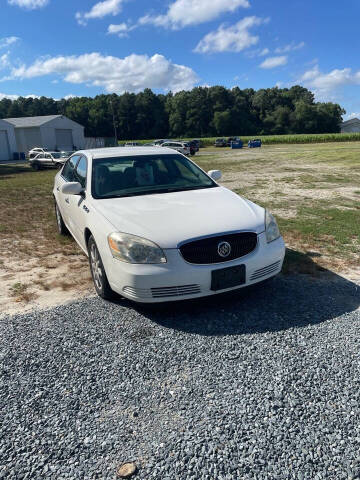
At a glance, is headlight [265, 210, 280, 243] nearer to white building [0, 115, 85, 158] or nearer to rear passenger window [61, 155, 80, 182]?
rear passenger window [61, 155, 80, 182]

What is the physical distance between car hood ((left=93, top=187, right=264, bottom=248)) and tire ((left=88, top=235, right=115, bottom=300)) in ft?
1.43

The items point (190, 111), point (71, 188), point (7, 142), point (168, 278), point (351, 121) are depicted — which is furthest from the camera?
point (190, 111)

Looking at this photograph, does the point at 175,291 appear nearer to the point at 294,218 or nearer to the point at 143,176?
the point at 143,176

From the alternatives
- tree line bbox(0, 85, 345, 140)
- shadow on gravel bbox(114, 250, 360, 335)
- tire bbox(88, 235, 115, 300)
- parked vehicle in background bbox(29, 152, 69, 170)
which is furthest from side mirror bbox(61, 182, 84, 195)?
tree line bbox(0, 85, 345, 140)

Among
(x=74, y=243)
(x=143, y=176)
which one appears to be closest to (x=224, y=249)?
(x=143, y=176)

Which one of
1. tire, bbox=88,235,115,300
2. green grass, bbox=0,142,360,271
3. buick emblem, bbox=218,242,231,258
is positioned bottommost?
green grass, bbox=0,142,360,271

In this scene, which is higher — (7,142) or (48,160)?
(7,142)

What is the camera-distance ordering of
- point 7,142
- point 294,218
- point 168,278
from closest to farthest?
point 168,278
point 294,218
point 7,142

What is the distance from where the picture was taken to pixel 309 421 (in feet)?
6.92

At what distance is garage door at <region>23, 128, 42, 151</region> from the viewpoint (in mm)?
40094

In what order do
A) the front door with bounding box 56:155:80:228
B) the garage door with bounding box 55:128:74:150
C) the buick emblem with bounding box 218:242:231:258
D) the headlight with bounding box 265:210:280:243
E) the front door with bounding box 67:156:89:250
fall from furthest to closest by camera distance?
1. the garage door with bounding box 55:128:74:150
2. the front door with bounding box 56:155:80:228
3. the front door with bounding box 67:156:89:250
4. the headlight with bounding box 265:210:280:243
5. the buick emblem with bounding box 218:242:231:258

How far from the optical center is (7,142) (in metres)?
35.3

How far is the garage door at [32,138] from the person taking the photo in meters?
40.1

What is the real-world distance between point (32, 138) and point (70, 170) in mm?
39972
